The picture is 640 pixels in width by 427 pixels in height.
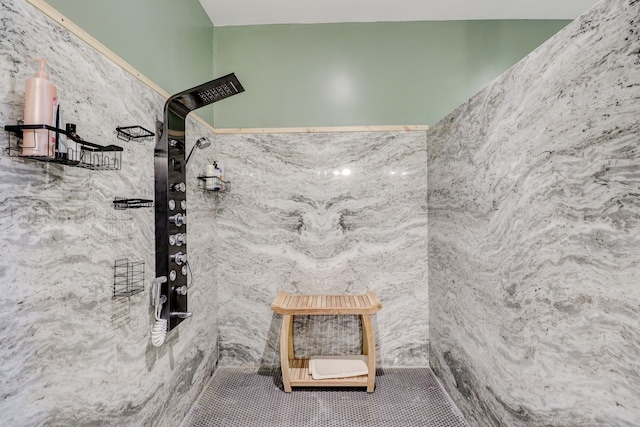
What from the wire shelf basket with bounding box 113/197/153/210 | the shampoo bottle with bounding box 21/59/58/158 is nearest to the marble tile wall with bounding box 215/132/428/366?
the wire shelf basket with bounding box 113/197/153/210

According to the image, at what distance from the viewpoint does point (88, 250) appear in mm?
1135

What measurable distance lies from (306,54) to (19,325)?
2.39m

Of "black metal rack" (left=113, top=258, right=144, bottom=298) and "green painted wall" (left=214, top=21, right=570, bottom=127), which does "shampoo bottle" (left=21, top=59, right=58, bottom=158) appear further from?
"green painted wall" (left=214, top=21, right=570, bottom=127)

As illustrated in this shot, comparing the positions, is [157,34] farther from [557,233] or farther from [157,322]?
[557,233]

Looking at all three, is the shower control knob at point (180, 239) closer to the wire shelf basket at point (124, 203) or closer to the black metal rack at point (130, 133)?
the wire shelf basket at point (124, 203)

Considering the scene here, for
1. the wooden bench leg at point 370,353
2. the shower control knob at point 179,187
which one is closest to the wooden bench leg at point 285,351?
the wooden bench leg at point 370,353

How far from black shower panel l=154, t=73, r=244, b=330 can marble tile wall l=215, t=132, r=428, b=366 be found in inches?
26.3

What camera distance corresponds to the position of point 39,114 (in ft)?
2.84

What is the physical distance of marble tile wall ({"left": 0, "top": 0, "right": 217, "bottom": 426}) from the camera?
87cm

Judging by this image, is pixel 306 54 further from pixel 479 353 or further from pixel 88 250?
pixel 479 353

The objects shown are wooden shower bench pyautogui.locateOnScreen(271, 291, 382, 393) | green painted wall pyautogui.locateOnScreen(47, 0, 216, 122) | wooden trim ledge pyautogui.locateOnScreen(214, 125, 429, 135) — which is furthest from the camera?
wooden trim ledge pyautogui.locateOnScreen(214, 125, 429, 135)

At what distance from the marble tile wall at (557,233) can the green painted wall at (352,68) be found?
82cm

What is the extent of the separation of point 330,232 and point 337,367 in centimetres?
97

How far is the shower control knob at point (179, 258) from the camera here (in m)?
1.67
